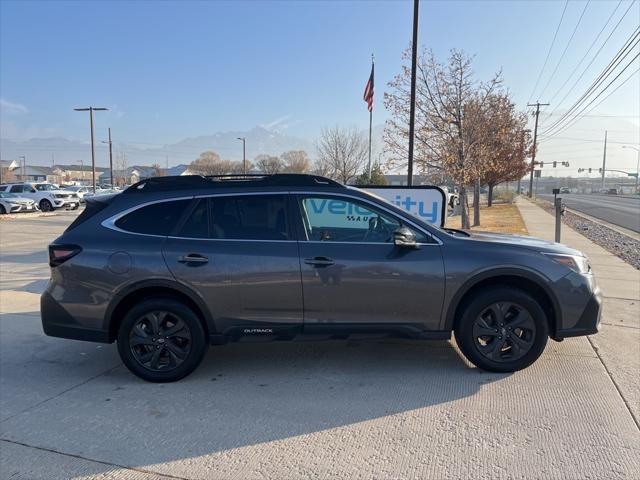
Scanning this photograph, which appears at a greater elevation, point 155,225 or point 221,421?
point 155,225

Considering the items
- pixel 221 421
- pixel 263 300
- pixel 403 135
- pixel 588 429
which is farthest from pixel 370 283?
pixel 403 135

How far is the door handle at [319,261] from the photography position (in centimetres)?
396

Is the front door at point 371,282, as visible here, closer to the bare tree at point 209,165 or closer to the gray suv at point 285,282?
the gray suv at point 285,282

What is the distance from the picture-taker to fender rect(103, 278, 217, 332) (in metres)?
4.00

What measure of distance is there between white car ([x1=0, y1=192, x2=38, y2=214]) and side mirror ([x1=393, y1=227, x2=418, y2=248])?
2825cm

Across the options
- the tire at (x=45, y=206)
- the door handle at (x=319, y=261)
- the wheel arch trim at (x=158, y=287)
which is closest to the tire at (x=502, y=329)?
the door handle at (x=319, y=261)

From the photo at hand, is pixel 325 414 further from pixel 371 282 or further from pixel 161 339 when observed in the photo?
pixel 161 339

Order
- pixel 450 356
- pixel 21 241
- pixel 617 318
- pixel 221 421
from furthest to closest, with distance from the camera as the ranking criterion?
pixel 21 241
pixel 617 318
pixel 450 356
pixel 221 421

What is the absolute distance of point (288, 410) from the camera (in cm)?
360

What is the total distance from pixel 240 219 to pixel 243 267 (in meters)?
0.45

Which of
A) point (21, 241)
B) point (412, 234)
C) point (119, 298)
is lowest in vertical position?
point (21, 241)

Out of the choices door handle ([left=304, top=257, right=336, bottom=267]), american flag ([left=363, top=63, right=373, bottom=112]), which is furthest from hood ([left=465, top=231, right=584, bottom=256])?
american flag ([left=363, top=63, right=373, bottom=112])

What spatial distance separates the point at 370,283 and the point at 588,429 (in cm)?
185

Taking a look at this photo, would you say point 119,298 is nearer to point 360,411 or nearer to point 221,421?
point 221,421
